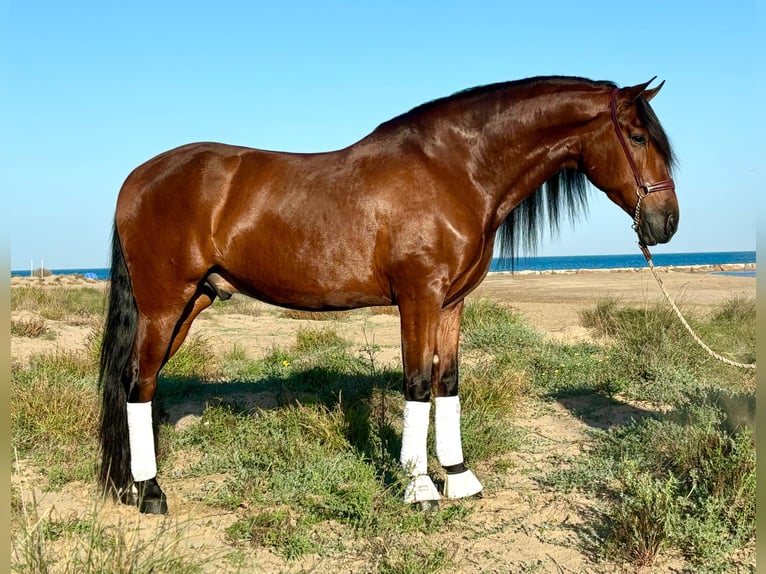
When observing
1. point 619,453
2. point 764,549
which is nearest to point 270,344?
point 619,453

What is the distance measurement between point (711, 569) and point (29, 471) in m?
4.37

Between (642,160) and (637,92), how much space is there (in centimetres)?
40

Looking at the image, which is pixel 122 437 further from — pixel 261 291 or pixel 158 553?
pixel 158 553

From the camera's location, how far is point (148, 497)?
3.89m

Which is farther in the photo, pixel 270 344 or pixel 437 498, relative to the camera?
pixel 270 344

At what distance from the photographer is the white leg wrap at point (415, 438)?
3.70 metres

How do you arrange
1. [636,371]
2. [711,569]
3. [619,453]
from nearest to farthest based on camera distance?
[711,569], [619,453], [636,371]

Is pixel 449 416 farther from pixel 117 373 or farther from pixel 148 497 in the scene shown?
pixel 117 373

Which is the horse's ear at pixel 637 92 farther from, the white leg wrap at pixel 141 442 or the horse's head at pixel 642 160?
the white leg wrap at pixel 141 442

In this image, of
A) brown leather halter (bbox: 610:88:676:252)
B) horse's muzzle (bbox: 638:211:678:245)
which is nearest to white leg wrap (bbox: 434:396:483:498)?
horse's muzzle (bbox: 638:211:678:245)

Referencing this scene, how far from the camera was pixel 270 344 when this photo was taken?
10.2 metres

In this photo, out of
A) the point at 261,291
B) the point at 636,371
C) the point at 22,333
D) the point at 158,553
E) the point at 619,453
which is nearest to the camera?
the point at 158,553

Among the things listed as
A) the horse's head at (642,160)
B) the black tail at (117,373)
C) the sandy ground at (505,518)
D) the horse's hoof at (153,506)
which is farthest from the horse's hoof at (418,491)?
the horse's head at (642,160)

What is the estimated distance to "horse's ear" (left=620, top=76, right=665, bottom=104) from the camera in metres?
3.56
